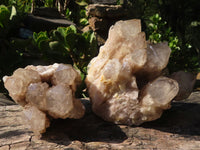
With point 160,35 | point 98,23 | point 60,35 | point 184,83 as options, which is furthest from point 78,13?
point 184,83

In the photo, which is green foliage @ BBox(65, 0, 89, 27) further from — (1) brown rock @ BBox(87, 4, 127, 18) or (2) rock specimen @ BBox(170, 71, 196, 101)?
(2) rock specimen @ BBox(170, 71, 196, 101)

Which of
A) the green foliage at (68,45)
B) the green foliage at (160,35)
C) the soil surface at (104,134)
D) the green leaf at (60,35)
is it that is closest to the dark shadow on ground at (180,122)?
the soil surface at (104,134)

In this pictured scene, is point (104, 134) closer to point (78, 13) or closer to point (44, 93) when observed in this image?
point (44, 93)

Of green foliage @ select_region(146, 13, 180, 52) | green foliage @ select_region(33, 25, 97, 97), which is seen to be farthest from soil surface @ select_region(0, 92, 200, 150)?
green foliage @ select_region(146, 13, 180, 52)

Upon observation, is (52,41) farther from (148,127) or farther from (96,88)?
(148,127)

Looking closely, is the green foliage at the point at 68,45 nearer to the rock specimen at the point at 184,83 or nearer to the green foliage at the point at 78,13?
the rock specimen at the point at 184,83

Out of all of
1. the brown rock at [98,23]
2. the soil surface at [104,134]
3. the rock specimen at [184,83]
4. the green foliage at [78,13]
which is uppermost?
the green foliage at [78,13]

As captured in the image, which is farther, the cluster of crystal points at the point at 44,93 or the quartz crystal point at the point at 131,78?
the quartz crystal point at the point at 131,78

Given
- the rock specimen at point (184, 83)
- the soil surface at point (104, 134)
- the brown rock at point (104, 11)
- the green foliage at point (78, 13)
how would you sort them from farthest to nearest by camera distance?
the green foliage at point (78, 13)
the brown rock at point (104, 11)
the rock specimen at point (184, 83)
the soil surface at point (104, 134)
